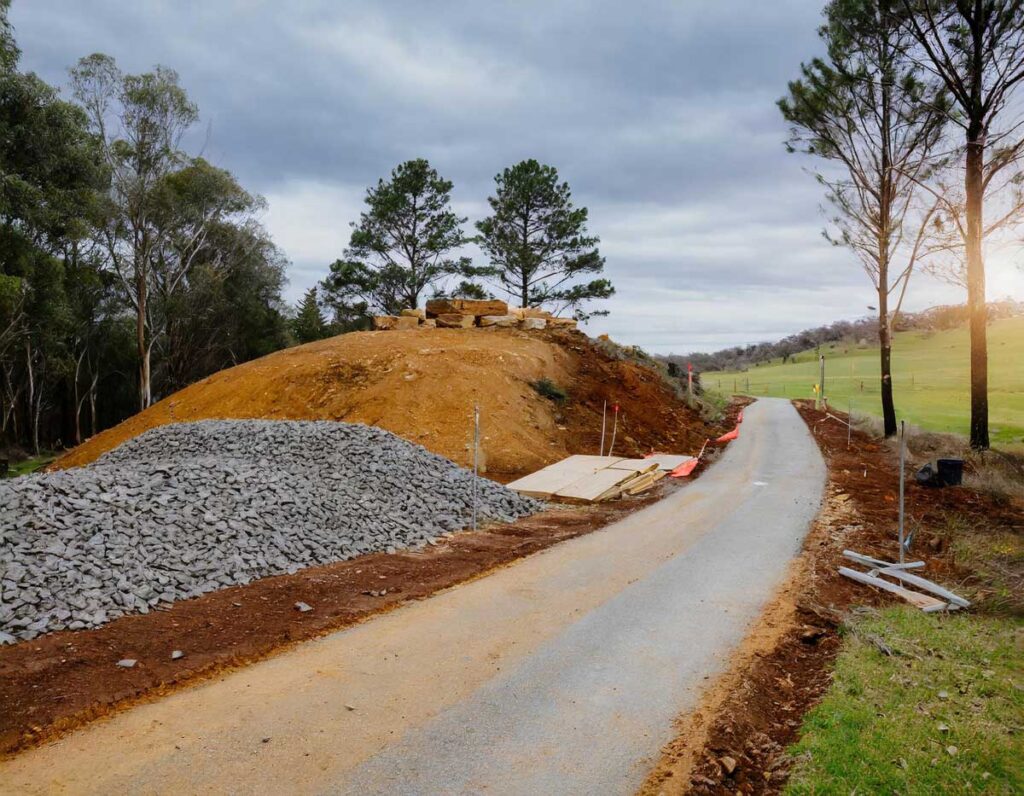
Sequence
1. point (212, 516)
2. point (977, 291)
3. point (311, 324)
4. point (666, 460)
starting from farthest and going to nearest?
point (311, 324) → point (666, 460) → point (977, 291) → point (212, 516)

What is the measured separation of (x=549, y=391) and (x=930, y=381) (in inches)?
957

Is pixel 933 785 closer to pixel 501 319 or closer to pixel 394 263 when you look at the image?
pixel 501 319

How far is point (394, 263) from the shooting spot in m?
38.7

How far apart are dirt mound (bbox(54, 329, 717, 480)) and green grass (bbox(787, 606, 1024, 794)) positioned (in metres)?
11.1

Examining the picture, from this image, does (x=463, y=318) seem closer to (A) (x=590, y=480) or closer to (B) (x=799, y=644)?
(A) (x=590, y=480)

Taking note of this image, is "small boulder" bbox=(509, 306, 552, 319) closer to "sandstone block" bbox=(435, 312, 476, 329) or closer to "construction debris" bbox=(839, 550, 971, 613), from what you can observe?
"sandstone block" bbox=(435, 312, 476, 329)

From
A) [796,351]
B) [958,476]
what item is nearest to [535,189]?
[958,476]

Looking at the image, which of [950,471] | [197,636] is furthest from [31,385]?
[950,471]

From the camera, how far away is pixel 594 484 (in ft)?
48.5

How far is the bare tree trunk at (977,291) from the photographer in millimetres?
17172

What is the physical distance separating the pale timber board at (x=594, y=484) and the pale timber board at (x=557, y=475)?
162 millimetres

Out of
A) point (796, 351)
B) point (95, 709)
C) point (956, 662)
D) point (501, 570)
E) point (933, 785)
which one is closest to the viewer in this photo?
point (933, 785)

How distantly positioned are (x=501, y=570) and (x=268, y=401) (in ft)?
49.0

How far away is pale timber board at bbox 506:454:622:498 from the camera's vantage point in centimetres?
1466
